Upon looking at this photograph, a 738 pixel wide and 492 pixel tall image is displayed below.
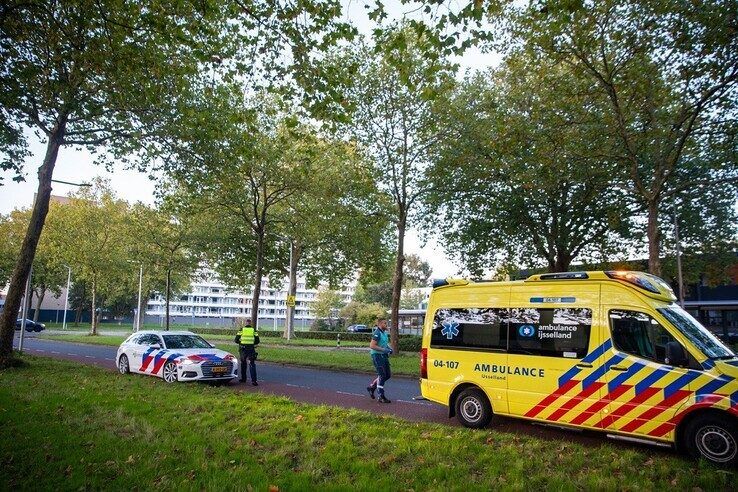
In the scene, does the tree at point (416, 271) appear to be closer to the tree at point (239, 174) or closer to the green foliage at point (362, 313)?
the green foliage at point (362, 313)

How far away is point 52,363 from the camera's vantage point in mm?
16656

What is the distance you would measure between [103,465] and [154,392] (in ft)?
18.0

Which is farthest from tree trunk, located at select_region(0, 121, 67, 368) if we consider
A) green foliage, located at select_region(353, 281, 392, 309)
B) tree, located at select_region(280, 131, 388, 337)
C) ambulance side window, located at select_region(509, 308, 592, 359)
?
green foliage, located at select_region(353, 281, 392, 309)

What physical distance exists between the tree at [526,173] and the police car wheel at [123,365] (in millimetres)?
13786

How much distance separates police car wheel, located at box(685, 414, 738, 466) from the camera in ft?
19.6

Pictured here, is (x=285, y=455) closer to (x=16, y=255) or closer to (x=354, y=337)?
(x=354, y=337)

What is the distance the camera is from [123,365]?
15164 millimetres

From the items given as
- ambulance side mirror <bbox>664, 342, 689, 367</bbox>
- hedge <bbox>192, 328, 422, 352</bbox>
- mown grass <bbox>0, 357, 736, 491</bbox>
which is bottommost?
hedge <bbox>192, 328, 422, 352</bbox>

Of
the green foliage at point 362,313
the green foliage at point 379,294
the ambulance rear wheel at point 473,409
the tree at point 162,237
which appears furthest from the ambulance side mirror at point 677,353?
the green foliage at point 379,294

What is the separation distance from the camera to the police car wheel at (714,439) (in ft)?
19.6

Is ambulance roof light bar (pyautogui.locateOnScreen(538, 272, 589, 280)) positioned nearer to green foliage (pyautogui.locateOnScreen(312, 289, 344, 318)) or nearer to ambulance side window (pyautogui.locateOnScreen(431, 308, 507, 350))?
ambulance side window (pyautogui.locateOnScreen(431, 308, 507, 350))

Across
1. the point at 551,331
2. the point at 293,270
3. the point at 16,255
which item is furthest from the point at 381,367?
the point at 16,255

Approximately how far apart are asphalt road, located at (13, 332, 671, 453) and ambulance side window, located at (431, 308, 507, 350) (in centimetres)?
144

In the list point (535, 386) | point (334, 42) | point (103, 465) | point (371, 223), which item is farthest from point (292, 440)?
point (371, 223)
